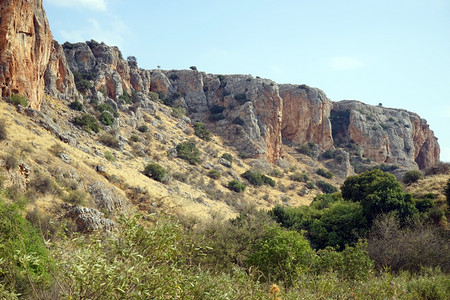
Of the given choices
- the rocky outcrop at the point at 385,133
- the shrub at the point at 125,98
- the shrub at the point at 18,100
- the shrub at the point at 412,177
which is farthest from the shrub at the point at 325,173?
the shrub at the point at 18,100

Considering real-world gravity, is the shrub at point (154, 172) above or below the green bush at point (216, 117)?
below

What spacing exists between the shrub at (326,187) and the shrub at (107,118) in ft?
98.6

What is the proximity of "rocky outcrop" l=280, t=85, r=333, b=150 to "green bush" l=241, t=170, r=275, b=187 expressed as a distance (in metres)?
19.9

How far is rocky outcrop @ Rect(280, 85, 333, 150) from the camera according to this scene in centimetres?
5997

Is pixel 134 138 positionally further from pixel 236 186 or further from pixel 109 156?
pixel 236 186

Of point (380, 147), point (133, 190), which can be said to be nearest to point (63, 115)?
point (133, 190)

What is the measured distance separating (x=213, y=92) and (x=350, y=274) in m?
50.2

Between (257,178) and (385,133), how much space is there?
38.2 m

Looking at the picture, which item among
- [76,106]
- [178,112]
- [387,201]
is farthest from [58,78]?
[387,201]

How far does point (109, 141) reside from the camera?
30.3 meters

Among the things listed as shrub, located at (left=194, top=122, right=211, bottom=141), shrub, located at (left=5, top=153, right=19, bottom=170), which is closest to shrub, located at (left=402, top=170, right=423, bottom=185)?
shrub, located at (left=194, top=122, right=211, bottom=141)

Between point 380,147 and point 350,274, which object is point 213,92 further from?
point 350,274

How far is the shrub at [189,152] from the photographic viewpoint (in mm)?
37531

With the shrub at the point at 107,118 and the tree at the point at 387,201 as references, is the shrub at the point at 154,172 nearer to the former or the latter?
the shrub at the point at 107,118
